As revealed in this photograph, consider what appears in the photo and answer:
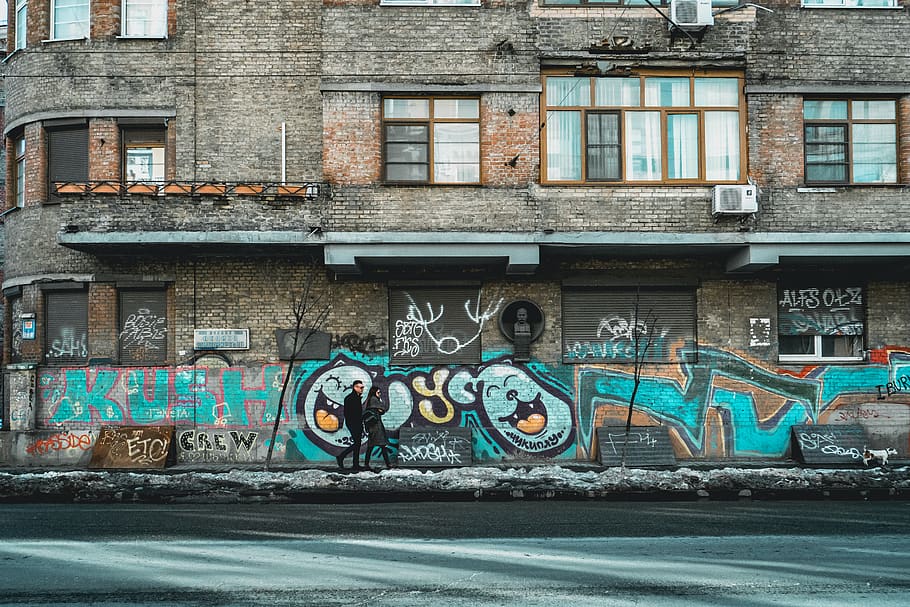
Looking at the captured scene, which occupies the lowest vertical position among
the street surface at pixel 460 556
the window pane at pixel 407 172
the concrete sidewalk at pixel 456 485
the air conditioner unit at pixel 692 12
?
the concrete sidewalk at pixel 456 485

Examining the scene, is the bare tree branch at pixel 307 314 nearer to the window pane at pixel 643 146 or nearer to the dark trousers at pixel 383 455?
the dark trousers at pixel 383 455

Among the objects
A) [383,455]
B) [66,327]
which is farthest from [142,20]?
[383,455]

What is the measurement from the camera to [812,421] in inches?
656

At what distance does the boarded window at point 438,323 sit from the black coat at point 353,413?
4.45 feet

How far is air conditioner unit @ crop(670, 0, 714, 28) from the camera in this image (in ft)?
52.1

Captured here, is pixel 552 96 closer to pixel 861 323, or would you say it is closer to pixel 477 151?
pixel 477 151

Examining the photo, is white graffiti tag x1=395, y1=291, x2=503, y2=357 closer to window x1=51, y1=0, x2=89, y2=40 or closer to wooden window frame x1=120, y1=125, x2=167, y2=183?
wooden window frame x1=120, y1=125, x2=167, y2=183

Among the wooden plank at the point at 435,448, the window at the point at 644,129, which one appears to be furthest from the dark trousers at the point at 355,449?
the window at the point at 644,129

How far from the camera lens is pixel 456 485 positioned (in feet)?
44.5

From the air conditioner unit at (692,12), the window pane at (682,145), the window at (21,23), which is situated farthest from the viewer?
the window at (21,23)

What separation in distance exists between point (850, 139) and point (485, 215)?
6.82 metres

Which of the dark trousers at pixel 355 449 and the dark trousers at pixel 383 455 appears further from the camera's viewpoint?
the dark trousers at pixel 383 455

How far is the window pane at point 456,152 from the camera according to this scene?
53.9 feet

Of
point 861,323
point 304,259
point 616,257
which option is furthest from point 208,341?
point 861,323
